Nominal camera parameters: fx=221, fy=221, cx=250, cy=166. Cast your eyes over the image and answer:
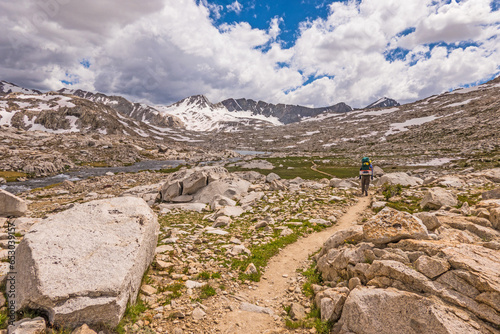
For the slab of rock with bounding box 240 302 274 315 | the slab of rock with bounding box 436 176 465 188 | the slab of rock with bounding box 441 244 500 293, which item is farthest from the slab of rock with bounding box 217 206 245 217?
the slab of rock with bounding box 436 176 465 188

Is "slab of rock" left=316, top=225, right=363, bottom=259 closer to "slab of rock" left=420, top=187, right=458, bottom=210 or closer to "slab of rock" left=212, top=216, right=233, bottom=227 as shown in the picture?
"slab of rock" left=212, top=216, right=233, bottom=227

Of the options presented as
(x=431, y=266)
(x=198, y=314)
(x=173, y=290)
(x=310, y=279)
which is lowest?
(x=198, y=314)

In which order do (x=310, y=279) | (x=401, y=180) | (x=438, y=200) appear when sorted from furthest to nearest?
(x=401, y=180), (x=438, y=200), (x=310, y=279)

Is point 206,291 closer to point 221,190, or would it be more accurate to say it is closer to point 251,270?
point 251,270

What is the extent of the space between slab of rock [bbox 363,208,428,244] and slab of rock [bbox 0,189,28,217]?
30.1m

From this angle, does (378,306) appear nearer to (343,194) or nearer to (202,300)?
(202,300)

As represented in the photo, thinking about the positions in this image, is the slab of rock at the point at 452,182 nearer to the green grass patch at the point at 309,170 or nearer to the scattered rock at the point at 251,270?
the scattered rock at the point at 251,270

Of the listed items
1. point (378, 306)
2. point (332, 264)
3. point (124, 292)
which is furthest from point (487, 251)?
point (124, 292)

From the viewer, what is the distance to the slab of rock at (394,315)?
5207 mm

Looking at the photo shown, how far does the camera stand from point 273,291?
30.9 ft

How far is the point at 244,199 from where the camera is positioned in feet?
82.1

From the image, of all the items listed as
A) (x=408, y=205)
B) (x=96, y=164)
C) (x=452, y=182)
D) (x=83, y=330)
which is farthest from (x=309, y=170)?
(x=96, y=164)

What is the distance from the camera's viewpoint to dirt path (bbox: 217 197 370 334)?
727 centimetres

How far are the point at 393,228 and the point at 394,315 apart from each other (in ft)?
10.9
